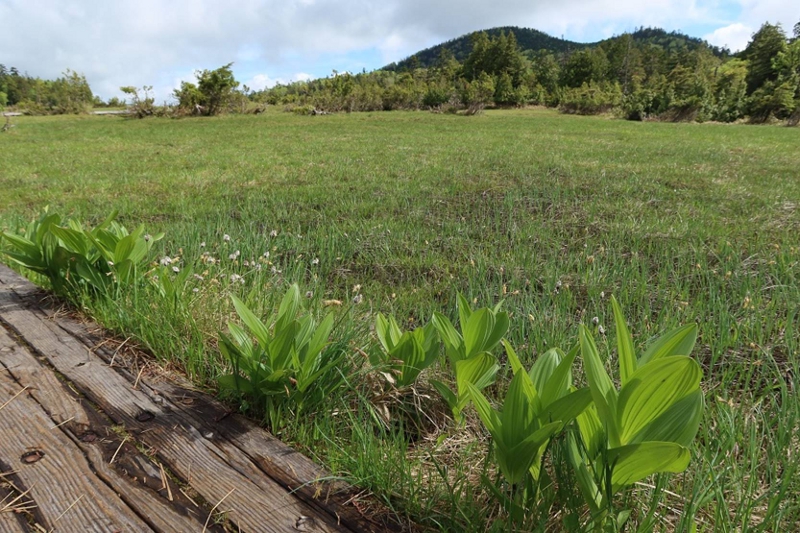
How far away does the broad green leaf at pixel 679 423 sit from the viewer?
2.65 ft

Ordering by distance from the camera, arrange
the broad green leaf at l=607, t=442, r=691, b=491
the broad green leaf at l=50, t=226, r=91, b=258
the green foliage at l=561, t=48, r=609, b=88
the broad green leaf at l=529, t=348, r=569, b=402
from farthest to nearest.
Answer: the green foliage at l=561, t=48, r=609, b=88 → the broad green leaf at l=50, t=226, r=91, b=258 → the broad green leaf at l=529, t=348, r=569, b=402 → the broad green leaf at l=607, t=442, r=691, b=491

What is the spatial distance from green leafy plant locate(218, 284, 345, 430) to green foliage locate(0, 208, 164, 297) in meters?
0.98

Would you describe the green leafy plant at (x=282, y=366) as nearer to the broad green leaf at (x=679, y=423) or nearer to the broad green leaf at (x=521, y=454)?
the broad green leaf at (x=521, y=454)

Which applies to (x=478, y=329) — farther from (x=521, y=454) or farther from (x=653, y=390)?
(x=653, y=390)

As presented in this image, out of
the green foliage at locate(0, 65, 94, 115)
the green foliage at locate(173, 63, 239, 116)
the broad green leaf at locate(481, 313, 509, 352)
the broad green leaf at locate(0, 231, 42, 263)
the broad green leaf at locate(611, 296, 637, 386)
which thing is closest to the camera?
the broad green leaf at locate(611, 296, 637, 386)

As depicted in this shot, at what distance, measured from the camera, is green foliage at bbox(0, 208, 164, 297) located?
81.5 inches

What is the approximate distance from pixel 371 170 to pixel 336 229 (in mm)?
3612

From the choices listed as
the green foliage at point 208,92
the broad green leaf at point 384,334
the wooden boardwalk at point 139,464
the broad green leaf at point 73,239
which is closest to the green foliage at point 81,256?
the broad green leaf at point 73,239

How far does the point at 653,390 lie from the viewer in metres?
0.84

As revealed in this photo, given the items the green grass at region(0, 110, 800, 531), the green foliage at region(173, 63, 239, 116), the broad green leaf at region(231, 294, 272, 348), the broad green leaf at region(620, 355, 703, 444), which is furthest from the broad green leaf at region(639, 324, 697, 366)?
the green foliage at region(173, 63, 239, 116)

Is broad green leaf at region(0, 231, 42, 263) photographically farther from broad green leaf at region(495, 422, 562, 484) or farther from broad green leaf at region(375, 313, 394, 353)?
broad green leaf at region(495, 422, 562, 484)

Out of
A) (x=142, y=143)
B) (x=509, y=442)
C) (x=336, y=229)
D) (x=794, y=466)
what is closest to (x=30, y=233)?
(x=336, y=229)

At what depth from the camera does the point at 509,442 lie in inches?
39.0

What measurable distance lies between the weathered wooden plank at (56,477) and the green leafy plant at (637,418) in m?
0.97
